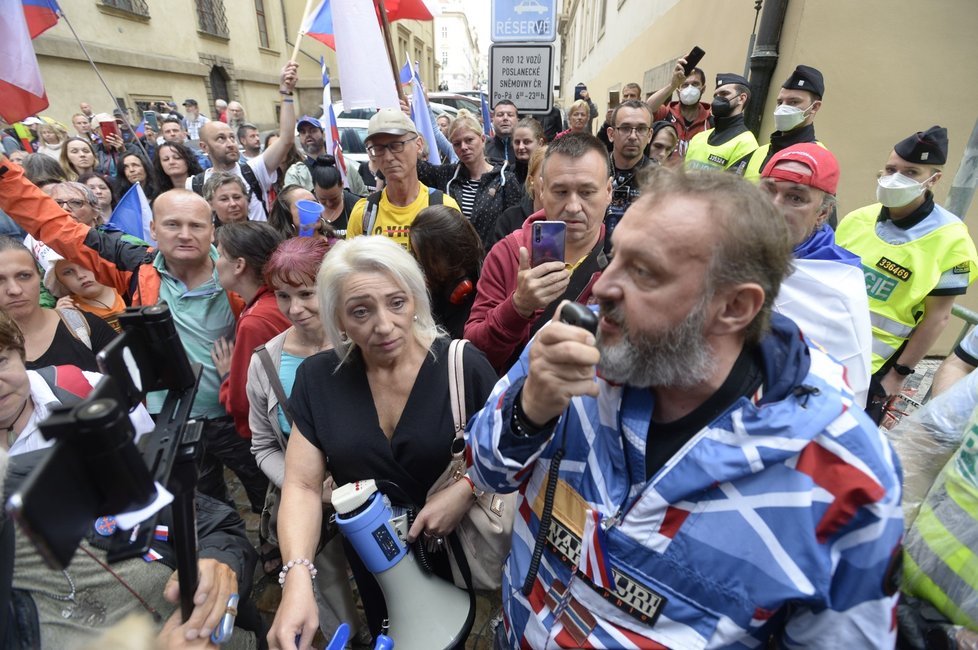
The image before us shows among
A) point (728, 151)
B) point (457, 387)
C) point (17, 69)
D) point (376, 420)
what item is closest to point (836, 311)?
point (457, 387)

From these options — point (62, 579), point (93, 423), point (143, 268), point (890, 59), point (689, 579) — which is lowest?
point (62, 579)

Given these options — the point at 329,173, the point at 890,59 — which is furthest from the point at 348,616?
the point at 890,59

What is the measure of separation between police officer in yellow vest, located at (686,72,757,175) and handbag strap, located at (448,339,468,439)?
3.49 metres

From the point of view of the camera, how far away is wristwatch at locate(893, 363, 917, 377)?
9.39ft

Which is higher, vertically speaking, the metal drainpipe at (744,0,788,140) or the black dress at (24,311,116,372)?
the metal drainpipe at (744,0,788,140)

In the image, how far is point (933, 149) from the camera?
8.75 feet

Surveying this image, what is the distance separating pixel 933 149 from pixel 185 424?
370cm

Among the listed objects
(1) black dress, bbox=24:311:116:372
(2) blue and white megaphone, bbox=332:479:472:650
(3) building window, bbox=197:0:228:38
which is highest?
(3) building window, bbox=197:0:228:38

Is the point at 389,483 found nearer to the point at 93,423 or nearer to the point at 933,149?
the point at 93,423

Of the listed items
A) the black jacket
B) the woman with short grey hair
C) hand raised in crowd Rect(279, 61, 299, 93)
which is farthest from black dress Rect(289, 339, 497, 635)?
hand raised in crowd Rect(279, 61, 299, 93)

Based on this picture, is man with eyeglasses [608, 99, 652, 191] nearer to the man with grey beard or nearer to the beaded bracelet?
the man with grey beard

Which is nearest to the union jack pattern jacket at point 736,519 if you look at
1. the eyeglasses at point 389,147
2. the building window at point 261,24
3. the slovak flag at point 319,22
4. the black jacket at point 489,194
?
the eyeglasses at point 389,147

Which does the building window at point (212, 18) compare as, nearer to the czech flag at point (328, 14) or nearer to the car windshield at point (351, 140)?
the car windshield at point (351, 140)

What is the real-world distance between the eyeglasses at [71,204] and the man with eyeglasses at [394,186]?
2.19 meters
